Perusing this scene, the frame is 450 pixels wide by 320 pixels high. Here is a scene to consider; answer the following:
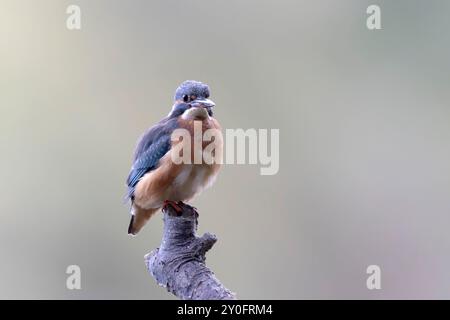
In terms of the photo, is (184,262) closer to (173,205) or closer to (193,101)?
(173,205)

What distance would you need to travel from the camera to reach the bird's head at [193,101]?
4.39 metres

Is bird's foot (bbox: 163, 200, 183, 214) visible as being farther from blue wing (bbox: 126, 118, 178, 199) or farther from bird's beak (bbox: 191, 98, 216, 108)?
bird's beak (bbox: 191, 98, 216, 108)

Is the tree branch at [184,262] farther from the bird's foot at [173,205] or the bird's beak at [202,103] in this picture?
the bird's beak at [202,103]

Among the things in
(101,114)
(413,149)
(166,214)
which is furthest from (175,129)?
(413,149)

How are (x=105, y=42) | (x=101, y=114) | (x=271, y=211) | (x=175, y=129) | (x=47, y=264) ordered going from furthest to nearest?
(x=105, y=42) < (x=101, y=114) < (x=271, y=211) < (x=47, y=264) < (x=175, y=129)

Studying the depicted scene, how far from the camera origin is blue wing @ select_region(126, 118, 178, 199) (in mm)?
4430

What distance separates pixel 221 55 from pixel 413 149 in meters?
2.59

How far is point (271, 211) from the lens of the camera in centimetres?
843

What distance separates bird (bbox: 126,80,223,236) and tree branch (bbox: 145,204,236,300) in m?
0.54

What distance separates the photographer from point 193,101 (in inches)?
174

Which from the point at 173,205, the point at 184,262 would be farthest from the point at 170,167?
the point at 184,262

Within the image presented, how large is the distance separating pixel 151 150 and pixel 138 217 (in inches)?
15.5

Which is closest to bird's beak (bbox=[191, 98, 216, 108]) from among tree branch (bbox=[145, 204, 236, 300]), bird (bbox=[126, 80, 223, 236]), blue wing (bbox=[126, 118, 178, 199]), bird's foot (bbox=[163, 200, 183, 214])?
bird (bbox=[126, 80, 223, 236])

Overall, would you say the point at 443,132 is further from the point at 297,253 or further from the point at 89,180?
the point at 89,180
